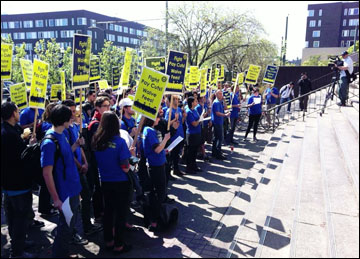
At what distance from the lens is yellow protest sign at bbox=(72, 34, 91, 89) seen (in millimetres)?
5312

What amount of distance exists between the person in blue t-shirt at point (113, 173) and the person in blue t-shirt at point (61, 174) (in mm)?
389

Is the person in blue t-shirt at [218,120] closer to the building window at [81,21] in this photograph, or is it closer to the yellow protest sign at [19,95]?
the yellow protest sign at [19,95]

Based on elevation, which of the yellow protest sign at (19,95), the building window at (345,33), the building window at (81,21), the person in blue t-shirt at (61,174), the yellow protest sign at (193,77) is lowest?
the person in blue t-shirt at (61,174)

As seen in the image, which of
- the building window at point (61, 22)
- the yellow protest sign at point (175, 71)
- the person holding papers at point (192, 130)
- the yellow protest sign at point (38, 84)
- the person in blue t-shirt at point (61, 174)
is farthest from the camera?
the building window at point (61, 22)

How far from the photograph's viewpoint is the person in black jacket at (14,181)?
3998mm

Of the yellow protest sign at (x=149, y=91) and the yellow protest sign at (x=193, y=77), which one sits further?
the yellow protest sign at (x=193, y=77)

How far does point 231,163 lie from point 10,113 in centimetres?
665

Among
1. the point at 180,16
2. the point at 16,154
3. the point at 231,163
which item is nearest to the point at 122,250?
the point at 16,154

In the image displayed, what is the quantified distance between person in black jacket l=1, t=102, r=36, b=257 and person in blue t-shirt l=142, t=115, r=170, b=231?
183 cm

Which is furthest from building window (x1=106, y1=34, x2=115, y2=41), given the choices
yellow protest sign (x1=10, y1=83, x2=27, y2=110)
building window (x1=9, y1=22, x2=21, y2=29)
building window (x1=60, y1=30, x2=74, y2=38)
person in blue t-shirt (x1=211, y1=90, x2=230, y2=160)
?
yellow protest sign (x1=10, y1=83, x2=27, y2=110)

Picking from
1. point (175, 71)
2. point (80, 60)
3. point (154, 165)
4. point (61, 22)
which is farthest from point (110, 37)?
point (154, 165)

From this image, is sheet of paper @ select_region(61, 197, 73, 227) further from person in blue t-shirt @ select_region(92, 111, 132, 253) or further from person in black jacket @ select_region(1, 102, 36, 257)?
person in black jacket @ select_region(1, 102, 36, 257)

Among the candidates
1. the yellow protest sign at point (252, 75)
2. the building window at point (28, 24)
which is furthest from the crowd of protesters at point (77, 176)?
the building window at point (28, 24)

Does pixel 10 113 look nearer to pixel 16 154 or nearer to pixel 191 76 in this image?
pixel 16 154
